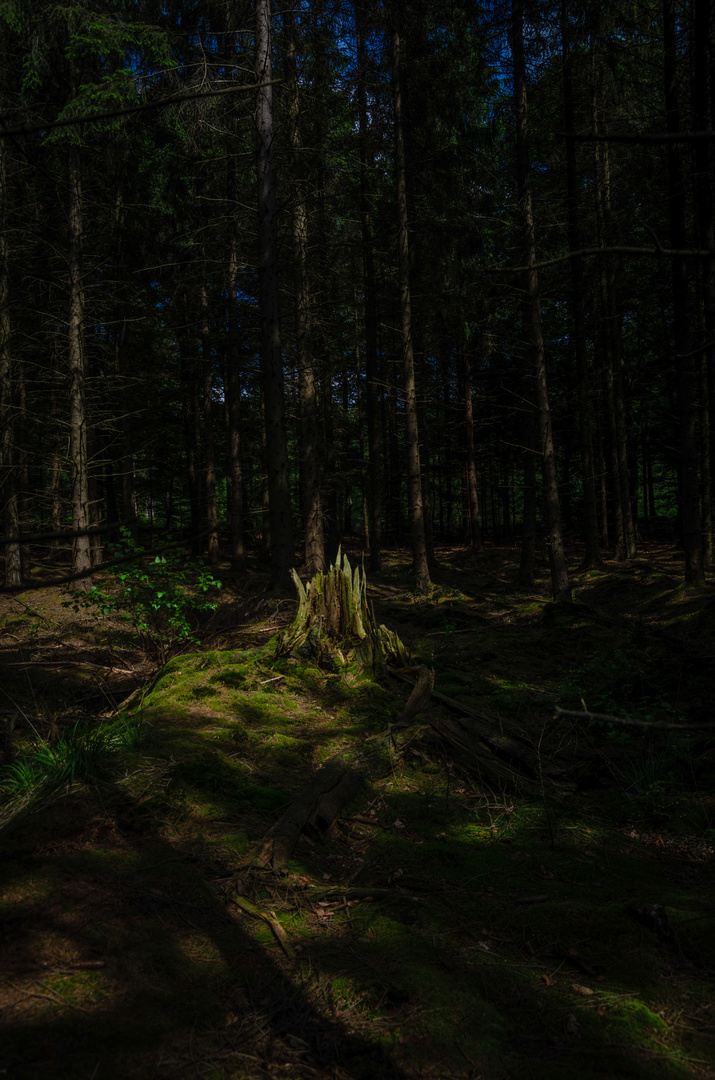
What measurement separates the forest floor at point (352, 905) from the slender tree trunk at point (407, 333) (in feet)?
28.0

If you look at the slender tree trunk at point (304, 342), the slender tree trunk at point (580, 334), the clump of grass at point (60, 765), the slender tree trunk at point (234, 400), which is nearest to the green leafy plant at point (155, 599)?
the clump of grass at point (60, 765)

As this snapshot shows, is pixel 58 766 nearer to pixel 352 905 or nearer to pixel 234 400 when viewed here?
pixel 352 905

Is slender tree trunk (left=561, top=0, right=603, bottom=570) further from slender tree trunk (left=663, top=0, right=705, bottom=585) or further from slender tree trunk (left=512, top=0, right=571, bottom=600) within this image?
slender tree trunk (left=663, top=0, right=705, bottom=585)

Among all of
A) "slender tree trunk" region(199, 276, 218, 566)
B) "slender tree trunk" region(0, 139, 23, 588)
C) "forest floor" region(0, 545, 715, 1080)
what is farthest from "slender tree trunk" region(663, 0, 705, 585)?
"slender tree trunk" region(0, 139, 23, 588)

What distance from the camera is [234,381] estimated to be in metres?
17.0

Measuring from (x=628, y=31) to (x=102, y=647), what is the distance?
1494 cm

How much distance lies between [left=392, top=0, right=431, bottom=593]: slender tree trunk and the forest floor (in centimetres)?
853

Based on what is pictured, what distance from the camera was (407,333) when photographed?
1402cm

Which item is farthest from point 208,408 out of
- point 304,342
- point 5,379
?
point 5,379

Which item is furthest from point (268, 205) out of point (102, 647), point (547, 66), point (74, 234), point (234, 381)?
point (102, 647)

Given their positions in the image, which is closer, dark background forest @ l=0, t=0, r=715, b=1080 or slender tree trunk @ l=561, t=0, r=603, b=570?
dark background forest @ l=0, t=0, r=715, b=1080

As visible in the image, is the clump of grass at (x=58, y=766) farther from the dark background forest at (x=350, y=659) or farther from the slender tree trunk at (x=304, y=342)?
the slender tree trunk at (x=304, y=342)

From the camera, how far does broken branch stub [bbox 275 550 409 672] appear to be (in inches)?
255

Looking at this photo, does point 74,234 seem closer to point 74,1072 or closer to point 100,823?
point 100,823
